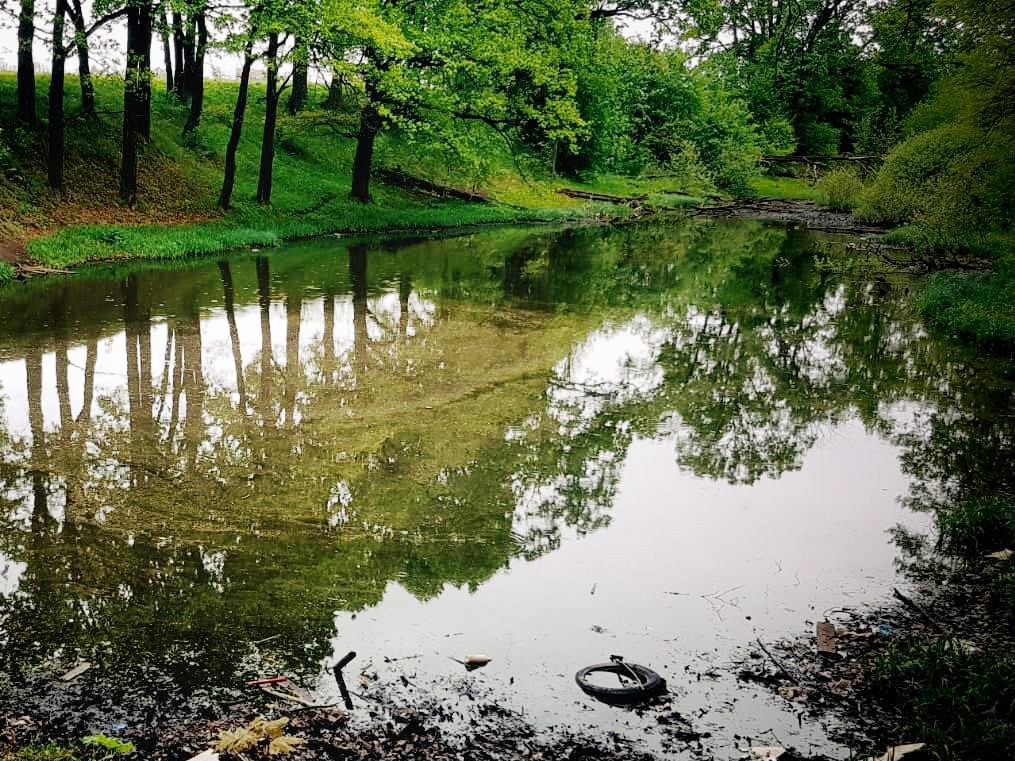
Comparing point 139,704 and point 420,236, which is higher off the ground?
point 420,236

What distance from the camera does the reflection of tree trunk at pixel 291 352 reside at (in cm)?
979

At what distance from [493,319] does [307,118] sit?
18600 mm

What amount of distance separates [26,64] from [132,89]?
365cm

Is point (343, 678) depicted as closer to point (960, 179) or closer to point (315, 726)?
point (315, 726)

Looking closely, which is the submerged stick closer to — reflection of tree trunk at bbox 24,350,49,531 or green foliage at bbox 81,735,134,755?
green foliage at bbox 81,735,134,755

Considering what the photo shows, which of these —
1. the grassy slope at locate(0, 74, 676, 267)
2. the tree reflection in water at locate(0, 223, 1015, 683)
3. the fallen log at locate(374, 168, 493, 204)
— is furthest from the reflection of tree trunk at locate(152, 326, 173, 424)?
the fallen log at locate(374, 168, 493, 204)

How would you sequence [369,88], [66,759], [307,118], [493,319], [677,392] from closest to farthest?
[66,759], [677,392], [493,319], [369,88], [307,118]

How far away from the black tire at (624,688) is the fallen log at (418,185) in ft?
94.2

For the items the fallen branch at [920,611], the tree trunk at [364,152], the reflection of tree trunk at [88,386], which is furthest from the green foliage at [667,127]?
the fallen branch at [920,611]

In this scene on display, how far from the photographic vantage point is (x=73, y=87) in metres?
27.0

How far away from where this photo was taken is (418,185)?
32188 mm

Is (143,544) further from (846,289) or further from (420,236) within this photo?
(420,236)

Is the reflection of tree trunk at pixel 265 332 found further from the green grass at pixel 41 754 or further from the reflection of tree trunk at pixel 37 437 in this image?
the green grass at pixel 41 754

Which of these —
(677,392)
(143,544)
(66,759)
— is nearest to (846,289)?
(677,392)
